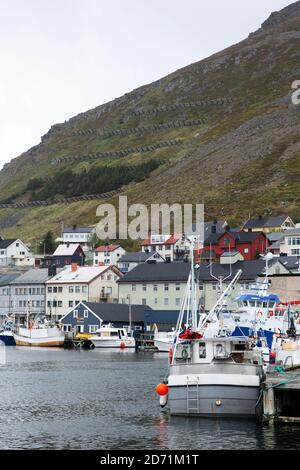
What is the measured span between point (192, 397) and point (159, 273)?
116272 millimetres

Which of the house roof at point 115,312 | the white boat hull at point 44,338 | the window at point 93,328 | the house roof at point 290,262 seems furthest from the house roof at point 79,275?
the house roof at point 290,262

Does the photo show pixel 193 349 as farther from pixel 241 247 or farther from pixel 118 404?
pixel 241 247

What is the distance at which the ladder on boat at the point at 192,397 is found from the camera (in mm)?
51781

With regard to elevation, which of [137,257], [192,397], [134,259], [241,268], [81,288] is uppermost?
[137,257]

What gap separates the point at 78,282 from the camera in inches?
6959

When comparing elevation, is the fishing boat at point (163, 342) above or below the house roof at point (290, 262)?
below

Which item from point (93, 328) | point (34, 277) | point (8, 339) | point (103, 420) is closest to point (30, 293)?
point (34, 277)

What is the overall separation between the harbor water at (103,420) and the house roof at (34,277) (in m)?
97.4

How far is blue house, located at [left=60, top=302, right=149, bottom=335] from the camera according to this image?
152438mm

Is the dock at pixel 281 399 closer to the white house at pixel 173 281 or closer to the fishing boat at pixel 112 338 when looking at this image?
the fishing boat at pixel 112 338

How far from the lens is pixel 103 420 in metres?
55.4

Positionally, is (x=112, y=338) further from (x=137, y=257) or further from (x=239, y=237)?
(x=137, y=257)
